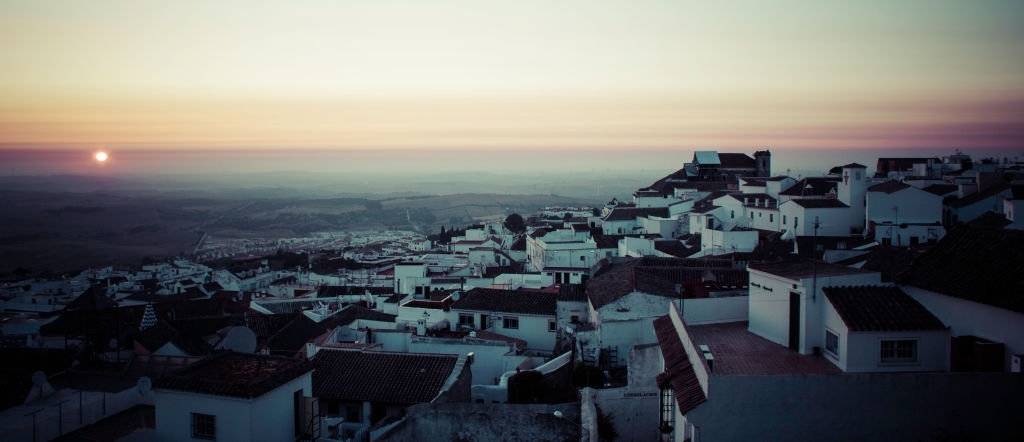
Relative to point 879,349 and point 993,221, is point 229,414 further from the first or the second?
point 993,221

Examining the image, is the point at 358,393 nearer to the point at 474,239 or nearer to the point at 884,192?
the point at 884,192

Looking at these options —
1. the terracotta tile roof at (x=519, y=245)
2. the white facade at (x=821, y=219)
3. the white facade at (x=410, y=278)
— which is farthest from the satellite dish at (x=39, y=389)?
the terracotta tile roof at (x=519, y=245)

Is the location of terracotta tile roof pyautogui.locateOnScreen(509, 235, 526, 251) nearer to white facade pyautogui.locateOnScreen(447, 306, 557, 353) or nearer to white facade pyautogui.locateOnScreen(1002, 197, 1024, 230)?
white facade pyautogui.locateOnScreen(447, 306, 557, 353)

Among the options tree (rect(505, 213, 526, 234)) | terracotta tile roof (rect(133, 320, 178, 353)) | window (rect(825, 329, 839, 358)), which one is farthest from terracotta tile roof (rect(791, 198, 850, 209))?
terracotta tile roof (rect(133, 320, 178, 353))

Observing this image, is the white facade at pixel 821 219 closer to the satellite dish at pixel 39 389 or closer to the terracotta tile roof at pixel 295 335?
the terracotta tile roof at pixel 295 335

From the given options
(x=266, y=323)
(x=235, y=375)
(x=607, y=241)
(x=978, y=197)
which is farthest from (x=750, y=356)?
(x=978, y=197)
